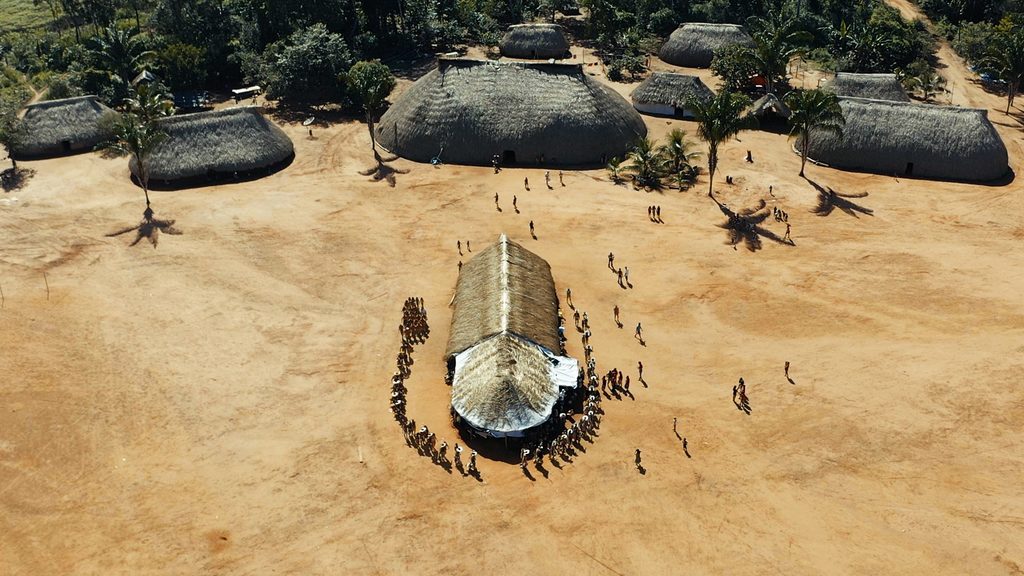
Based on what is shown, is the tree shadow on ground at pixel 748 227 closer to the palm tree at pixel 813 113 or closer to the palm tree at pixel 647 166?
the palm tree at pixel 647 166

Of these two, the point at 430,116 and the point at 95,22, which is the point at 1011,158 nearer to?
the point at 430,116

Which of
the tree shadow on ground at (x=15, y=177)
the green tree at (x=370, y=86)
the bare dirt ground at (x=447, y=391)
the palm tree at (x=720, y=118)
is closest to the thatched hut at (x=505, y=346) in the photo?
the bare dirt ground at (x=447, y=391)

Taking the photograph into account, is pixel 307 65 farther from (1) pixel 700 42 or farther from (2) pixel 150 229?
(1) pixel 700 42

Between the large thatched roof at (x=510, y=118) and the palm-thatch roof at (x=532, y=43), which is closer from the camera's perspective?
the large thatched roof at (x=510, y=118)

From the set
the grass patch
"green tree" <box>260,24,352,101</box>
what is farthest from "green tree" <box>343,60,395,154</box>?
the grass patch

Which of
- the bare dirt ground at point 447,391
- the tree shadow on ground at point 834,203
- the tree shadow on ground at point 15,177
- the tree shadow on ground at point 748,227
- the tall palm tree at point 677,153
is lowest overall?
the bare dirt ground at point 447,391

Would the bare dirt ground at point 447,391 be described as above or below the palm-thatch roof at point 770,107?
below

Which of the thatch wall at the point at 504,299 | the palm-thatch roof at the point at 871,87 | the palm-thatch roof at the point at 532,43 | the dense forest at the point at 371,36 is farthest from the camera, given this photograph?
the palm-thatch roof at the point at 532,43
